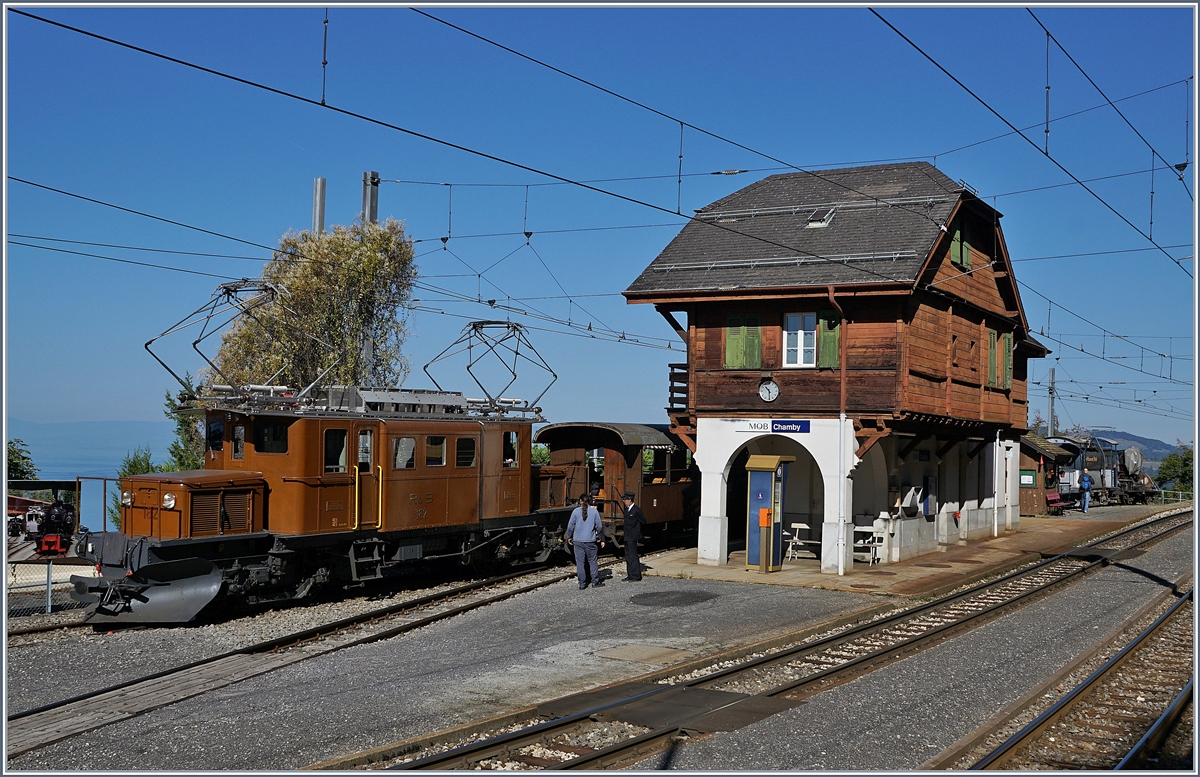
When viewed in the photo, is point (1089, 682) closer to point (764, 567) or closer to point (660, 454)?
point (764, 567)

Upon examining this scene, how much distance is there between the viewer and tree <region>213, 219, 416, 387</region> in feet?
94.3

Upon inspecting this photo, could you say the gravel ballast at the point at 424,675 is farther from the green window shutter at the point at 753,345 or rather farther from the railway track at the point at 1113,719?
the green window shutter at the point at 753,345

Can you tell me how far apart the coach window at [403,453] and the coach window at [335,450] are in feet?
2.99

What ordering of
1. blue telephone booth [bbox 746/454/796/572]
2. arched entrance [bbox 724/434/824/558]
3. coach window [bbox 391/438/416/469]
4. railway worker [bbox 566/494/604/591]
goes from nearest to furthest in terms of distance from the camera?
coach window [bbox 391/438/416/469] → railway worker [bbox 566/494/604/591] → blue telephone booth [bbox 746/454/796/572] → arched entrance [bbox 724/434/824/558]

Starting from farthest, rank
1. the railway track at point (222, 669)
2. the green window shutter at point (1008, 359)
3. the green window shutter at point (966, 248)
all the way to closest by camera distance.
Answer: the green window shutter at point (1008, 359) < the green window shutter at point (966, 248) < the railway track at point (222, 669)

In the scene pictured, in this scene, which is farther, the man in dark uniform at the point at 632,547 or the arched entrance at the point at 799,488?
the arched entrance at the point at 799,488

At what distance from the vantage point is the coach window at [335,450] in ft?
52.6

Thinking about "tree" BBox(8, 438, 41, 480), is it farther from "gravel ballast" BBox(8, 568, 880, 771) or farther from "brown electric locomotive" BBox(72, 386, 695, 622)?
"gravel ballast" BBox(8, 568, 880, 771)

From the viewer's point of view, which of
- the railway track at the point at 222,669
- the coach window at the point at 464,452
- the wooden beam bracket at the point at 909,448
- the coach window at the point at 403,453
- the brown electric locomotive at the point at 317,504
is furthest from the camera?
the wooden beam bracket at the point at 909,448

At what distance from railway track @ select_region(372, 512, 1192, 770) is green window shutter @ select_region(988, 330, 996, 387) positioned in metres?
12.1

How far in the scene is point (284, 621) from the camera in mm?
14594

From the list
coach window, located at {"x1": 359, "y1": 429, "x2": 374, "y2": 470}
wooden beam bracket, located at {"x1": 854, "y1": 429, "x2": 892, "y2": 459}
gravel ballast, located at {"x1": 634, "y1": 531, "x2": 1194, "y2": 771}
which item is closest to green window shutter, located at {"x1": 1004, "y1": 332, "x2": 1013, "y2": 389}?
wooden beam bracket, located at {"x1": 854, "y1": 429, "x2": 892, "y2": 459}

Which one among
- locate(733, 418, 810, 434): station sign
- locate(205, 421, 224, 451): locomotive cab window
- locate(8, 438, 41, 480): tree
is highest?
locate(733, 418, 810, 434): station sign

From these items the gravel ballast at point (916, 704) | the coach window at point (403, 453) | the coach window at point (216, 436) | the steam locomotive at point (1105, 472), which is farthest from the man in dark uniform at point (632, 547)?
the steam locomotive at point (1105, 472)
